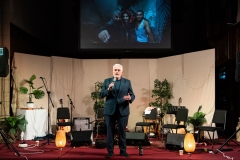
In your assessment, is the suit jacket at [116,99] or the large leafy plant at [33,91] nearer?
the suit jacket at [116,99]

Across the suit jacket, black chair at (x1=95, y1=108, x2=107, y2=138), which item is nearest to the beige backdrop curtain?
black chair at (x1=95, y1=108, x2=107, y2=138)

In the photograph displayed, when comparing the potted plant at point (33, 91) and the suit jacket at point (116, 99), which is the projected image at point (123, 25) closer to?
the potted plant at point (33, 91)

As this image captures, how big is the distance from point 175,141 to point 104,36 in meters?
4.89

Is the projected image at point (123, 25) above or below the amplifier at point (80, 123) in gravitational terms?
A: above

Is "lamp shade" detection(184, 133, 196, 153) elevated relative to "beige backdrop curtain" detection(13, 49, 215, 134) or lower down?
lower down

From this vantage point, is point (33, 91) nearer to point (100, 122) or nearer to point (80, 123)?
point (80, 123)

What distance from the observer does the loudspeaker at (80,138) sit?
24.3ft

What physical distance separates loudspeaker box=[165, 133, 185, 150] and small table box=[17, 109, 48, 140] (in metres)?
3.74

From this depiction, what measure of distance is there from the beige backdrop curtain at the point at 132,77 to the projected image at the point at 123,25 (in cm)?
79

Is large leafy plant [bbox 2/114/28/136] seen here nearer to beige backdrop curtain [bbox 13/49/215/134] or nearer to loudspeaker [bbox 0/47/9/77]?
beige backdrop curtain [bbox 13/49/215/134]

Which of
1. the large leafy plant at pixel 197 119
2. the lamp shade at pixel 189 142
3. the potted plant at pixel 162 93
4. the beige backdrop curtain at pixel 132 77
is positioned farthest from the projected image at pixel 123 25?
the lamp shade at pixel 189 142

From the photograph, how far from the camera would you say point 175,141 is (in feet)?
23.0

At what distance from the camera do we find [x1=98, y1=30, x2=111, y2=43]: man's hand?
10773 mm

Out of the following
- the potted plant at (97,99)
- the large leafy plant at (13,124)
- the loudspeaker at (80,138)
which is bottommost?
the loudspeaker at (80,138)
